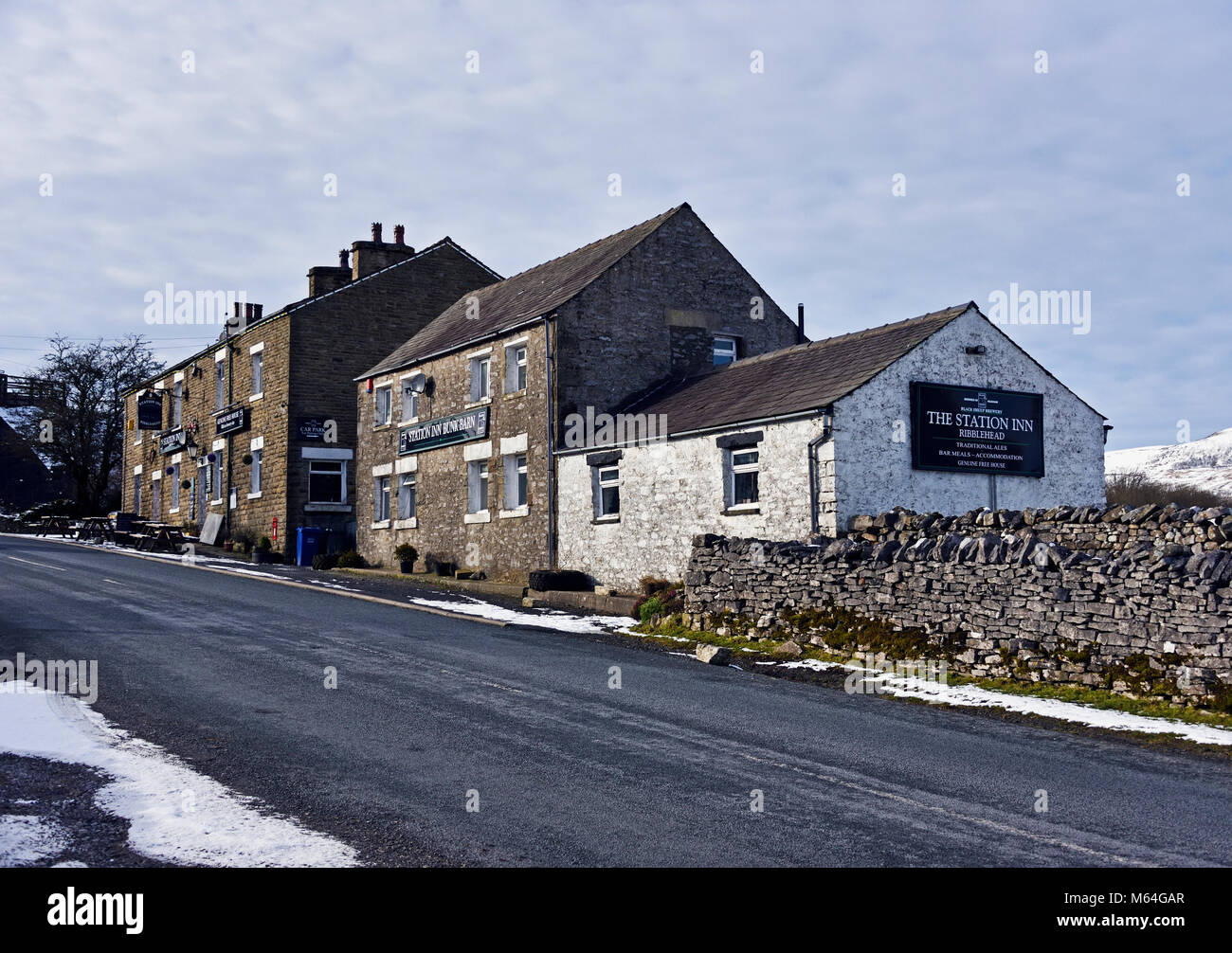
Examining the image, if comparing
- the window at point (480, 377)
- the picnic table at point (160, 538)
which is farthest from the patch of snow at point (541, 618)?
the picnic table at point (160, 538)

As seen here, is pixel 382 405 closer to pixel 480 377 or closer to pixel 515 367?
pixel 480 377

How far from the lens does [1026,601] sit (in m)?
13.5

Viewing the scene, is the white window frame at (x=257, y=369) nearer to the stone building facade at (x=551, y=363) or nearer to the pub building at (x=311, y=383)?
the pub building at (x=311, y=383)

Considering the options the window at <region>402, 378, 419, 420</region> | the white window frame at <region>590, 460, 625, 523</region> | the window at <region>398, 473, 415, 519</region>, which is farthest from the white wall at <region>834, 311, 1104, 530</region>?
the window at <region>398, 473, 415, 519</region>

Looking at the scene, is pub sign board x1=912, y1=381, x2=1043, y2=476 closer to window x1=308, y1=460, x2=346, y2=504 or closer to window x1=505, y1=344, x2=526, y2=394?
window x1=505, y1=344, x2=526, y2=394

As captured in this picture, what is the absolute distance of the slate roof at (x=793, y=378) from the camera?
2019cm

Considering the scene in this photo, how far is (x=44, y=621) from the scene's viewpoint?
52.7 feet

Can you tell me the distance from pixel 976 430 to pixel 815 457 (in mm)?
4002

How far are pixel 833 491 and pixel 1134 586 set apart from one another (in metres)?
7.14

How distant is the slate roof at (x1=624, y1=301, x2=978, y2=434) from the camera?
20188mm

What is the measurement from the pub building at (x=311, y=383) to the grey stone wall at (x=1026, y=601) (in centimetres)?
2218

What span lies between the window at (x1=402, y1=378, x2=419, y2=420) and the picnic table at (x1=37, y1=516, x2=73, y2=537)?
79.8 feet
